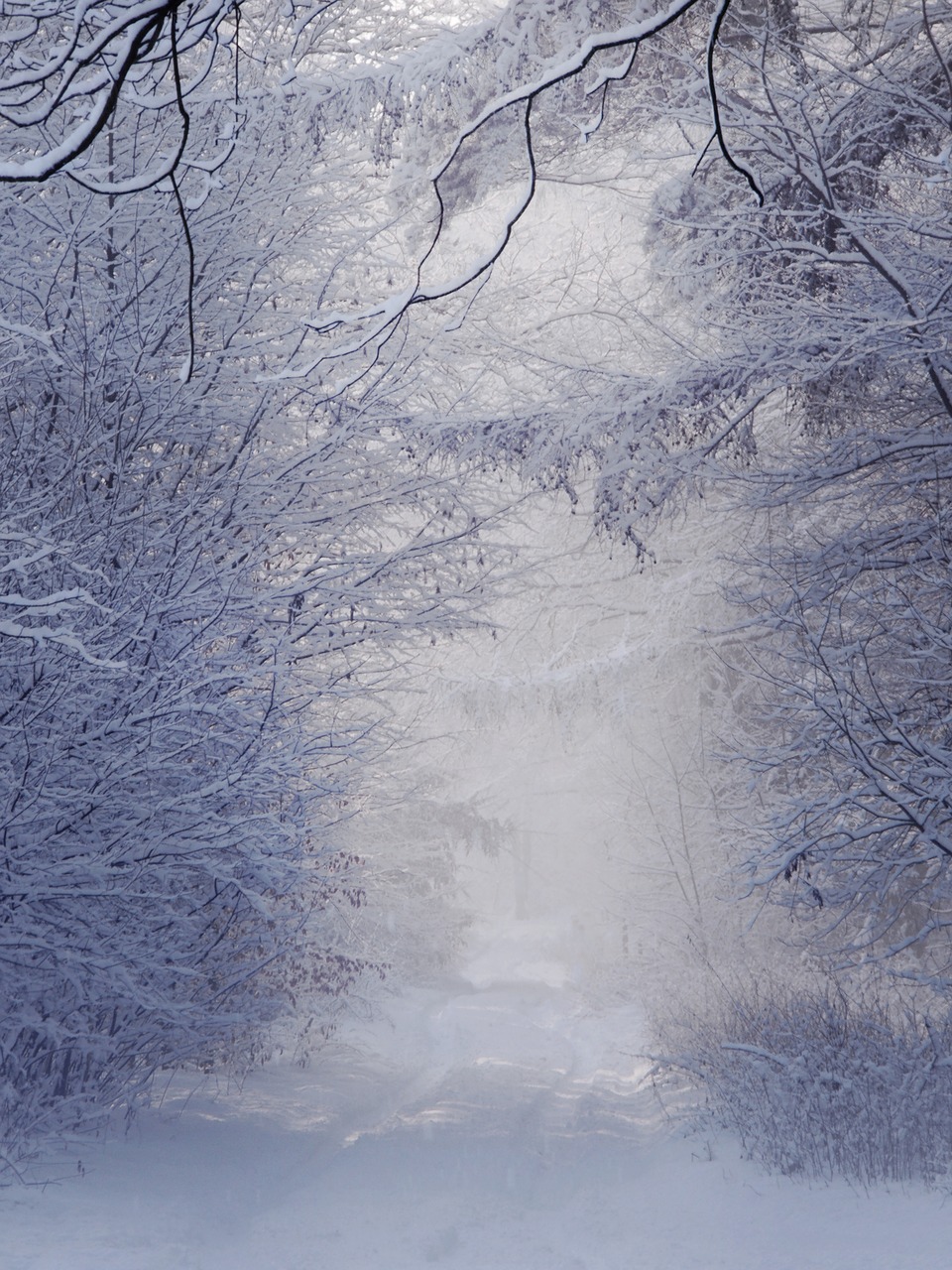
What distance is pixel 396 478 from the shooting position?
345 inches

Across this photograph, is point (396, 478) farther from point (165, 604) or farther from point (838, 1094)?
point (838, 1094)

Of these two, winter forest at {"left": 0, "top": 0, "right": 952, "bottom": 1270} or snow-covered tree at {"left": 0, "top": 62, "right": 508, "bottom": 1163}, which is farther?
winter forest at {"left": 0, "top": 0, "right": 952, "bottom": 1270}

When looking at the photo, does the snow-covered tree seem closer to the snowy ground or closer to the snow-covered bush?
the snowy ground

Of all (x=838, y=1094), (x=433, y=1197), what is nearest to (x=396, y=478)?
(x=433, y=1197)

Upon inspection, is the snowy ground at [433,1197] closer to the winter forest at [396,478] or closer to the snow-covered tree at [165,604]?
the winter forest at [396,478]

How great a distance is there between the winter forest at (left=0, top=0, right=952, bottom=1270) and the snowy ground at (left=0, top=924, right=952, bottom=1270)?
17cm

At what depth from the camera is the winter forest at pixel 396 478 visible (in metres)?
5.72

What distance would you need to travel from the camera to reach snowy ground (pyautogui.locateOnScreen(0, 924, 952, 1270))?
17.6 ft

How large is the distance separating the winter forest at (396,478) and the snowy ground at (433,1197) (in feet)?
0.57

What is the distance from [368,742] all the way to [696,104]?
5.08m

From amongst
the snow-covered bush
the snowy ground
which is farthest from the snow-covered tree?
the snow-covered bush

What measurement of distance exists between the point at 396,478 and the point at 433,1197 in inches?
211

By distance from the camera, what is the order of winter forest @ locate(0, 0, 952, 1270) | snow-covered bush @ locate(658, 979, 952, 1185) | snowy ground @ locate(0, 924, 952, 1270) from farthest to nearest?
snow-covered bush @ locate(658, 979, 952, 1185) → winter forest @ locate(0, 0, 952, 1270) → snowy ground @ locate(0, 924, 952, 1270)

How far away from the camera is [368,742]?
8102 millimetres
